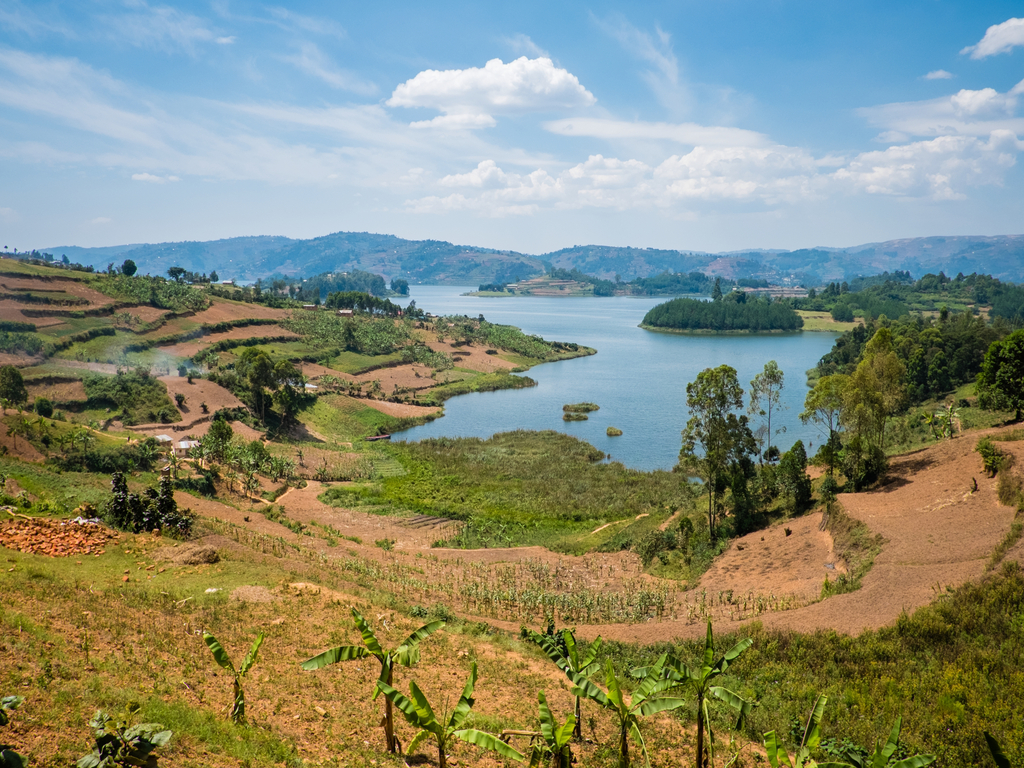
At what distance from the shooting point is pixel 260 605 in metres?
14.5

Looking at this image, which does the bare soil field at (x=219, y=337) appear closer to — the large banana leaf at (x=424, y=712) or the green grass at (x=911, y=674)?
the green grass at (x=911, y=674)

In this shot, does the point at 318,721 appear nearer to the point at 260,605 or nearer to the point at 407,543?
the point at 260,605

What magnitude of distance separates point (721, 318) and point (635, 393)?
82.7m

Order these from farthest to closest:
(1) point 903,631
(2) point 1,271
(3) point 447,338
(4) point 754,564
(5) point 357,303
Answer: (5) point 357,303 → (3) point 447,338 → (2) point 1,271 → (4) point 754,564 → (1) point 903,631

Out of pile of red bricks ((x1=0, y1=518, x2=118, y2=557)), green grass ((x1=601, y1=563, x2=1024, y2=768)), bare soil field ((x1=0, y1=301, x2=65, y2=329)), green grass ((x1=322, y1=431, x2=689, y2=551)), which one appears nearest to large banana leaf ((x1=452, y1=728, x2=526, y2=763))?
green grass ((x1=601, y1=563, x2=1024, y2=768))

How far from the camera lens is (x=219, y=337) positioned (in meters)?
75.4

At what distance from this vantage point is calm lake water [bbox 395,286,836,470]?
53156 millimetres

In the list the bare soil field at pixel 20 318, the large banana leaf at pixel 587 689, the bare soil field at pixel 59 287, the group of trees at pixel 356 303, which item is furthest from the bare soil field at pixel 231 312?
the large banana leaf at pixel 587 689

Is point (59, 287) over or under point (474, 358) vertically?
over

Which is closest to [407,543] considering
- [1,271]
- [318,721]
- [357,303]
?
[318,721]

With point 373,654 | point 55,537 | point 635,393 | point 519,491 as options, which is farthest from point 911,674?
point 635,393

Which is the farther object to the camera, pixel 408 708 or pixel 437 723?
pixel 408 708

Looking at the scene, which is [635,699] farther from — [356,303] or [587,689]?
[356,303]

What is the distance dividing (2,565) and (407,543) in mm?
16470
